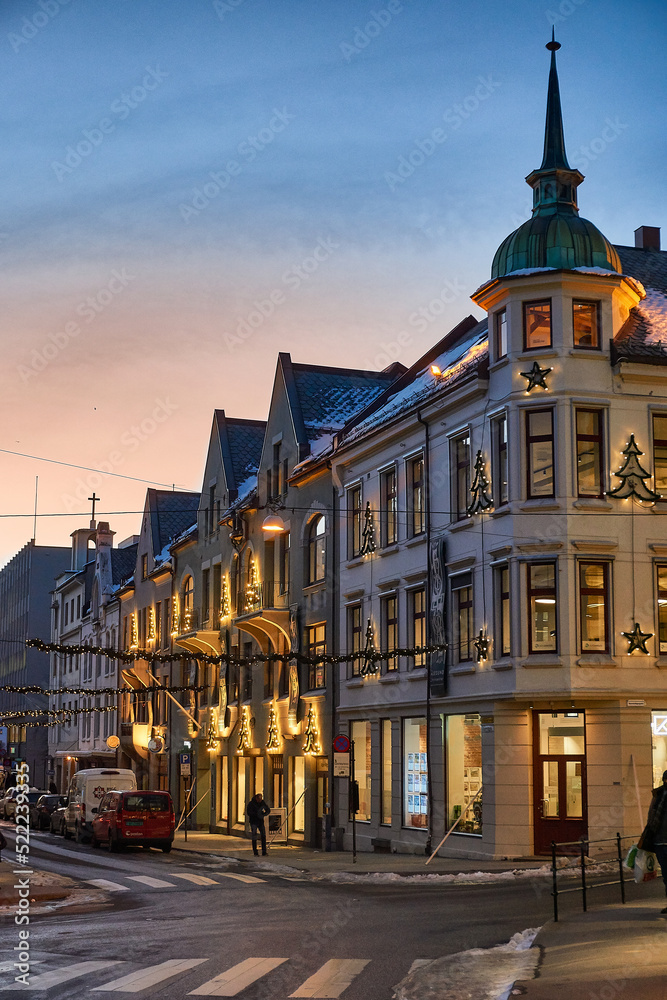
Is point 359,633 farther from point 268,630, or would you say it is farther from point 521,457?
point 521,457

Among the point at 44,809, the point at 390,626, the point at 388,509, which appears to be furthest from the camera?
the point at 44,809

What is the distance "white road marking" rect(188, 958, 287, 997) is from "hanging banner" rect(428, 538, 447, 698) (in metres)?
17.9

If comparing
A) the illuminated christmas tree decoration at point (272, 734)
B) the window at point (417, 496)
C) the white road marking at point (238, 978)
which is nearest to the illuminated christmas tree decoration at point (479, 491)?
the window at point (417, 496)

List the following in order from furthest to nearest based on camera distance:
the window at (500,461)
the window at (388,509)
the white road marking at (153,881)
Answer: the window at (388,509) → the window at (500,461) → the white road marking at (153,881)

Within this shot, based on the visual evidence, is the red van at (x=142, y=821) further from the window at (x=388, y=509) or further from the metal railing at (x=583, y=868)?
the metal railing at (x=583, y=868)

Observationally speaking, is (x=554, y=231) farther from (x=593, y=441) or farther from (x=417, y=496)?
(x=417, y=496)

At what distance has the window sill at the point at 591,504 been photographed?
2800cm

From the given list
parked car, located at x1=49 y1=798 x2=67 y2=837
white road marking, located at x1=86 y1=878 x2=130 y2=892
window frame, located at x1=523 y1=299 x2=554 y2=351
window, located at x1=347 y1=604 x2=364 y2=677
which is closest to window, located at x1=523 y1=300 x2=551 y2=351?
window frame, located at x1=523 y1=299 x2=554 y2=351

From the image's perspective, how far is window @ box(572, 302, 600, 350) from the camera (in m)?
28.8

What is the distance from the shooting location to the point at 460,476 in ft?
103

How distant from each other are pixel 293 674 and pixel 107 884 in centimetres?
1648

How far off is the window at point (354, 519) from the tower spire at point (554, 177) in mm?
10192

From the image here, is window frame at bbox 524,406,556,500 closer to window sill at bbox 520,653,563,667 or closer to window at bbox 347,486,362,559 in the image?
window sill at bbox 520,653,563,667

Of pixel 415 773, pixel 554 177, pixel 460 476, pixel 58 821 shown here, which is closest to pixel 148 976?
pixel 460 476
